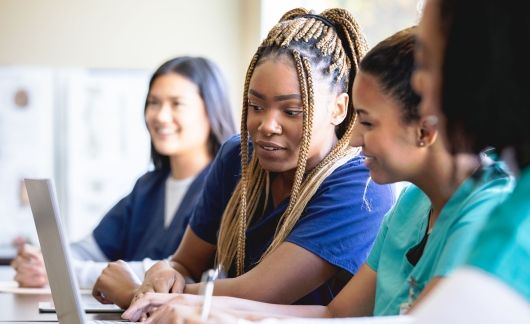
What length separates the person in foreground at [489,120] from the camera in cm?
78

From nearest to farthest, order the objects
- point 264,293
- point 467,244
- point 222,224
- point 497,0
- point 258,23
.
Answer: point 497,0 < point 467,244 < point 264,293 < point 222,224 < point 258,23

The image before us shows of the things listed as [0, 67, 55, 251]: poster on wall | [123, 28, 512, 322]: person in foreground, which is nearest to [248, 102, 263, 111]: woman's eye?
[123, 28, 512, 322]: person in foreground

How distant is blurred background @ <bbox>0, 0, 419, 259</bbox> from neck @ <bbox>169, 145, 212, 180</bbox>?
101 cm

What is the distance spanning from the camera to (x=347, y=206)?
1.89m

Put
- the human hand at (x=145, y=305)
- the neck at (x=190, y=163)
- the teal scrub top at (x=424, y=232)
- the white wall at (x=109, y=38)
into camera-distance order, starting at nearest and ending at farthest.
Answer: the teal scrub top at (x=424, y=232) < the human hand at (x=145, y=305) < the neck at (x=190, y=163) < the white wall at (x=109, y=38)

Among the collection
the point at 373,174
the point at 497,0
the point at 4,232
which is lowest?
the point at 4,232

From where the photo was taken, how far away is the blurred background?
13.1 ft

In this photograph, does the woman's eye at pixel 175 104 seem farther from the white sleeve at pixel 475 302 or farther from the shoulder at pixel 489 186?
the white sleeve at pixel 475 302

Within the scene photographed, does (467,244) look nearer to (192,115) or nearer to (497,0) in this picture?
(497,0)

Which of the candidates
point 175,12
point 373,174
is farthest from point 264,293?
point 175,12

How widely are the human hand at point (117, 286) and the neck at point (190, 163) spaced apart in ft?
2.67

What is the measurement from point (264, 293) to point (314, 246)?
136 mm

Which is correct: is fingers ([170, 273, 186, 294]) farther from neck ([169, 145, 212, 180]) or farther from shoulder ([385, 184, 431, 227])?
neck ([169, 145, 212, 180])

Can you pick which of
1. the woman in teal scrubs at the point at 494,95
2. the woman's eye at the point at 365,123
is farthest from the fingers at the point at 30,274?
the woman in teal scrubs at the point at 494,95
